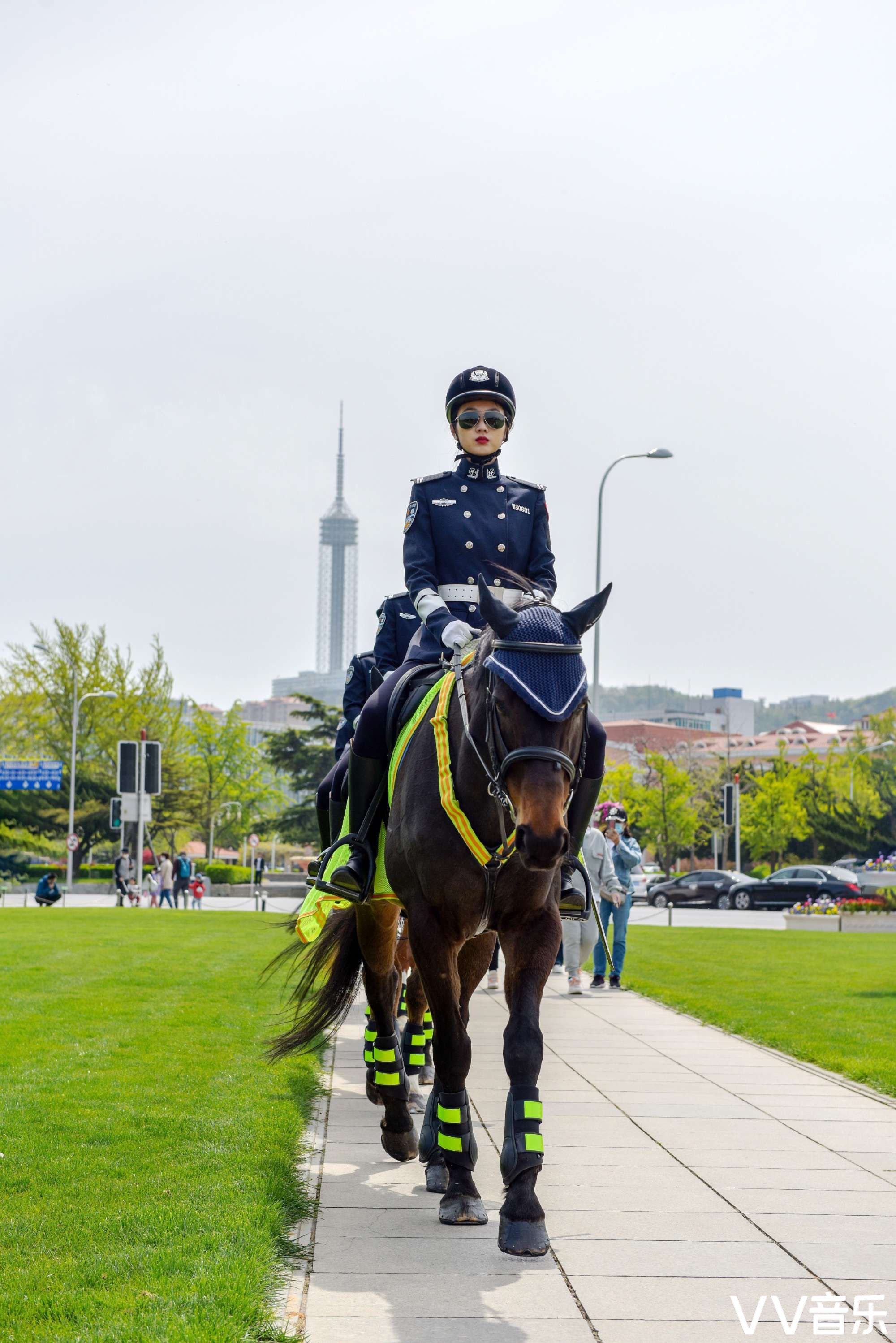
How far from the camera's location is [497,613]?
16.2 feet

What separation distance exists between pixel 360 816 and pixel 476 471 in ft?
5.87

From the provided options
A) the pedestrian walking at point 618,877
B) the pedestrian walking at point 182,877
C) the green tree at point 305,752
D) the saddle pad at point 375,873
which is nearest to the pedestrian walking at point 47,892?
the pedestrian walking at point 182,877

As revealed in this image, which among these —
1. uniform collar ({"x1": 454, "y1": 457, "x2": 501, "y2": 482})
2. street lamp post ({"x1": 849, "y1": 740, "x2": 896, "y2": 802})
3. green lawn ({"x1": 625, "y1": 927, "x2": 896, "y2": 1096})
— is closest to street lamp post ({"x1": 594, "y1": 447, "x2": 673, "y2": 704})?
green lawn ({"x1": 625, "y1": 927, "x2": 896, "y2": 1096})

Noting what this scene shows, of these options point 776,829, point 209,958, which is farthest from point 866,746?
point 209,958

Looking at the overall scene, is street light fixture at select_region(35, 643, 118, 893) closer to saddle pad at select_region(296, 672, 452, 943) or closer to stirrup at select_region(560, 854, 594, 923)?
saddle pad at select_region(296, 672, 452, 943)

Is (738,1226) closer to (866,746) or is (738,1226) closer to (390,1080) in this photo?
(390,1080)

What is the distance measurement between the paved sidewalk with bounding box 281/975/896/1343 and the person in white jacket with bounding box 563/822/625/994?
6829mm

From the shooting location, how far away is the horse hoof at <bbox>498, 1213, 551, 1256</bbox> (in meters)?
4.84

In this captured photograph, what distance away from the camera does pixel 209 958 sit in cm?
1911

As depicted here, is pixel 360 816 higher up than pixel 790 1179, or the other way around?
pixel 360 816

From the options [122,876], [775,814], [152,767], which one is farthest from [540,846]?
[775,814]

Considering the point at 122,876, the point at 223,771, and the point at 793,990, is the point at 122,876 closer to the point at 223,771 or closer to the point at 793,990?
the point at 223,771

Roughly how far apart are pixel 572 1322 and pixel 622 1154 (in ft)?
8.76

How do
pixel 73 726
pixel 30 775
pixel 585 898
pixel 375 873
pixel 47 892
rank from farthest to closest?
pixel 73 726, pixel 30 775, pixel 47 892, pixel 375 873, pixel 585 898
